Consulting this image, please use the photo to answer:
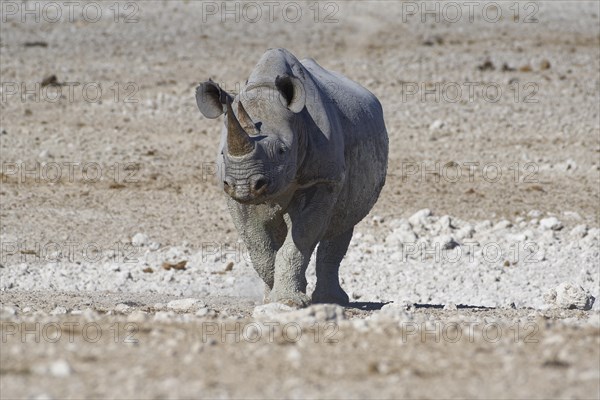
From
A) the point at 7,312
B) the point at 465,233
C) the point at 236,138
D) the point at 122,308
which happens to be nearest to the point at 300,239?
the point at 236,138

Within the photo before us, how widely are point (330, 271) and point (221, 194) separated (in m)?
6.34

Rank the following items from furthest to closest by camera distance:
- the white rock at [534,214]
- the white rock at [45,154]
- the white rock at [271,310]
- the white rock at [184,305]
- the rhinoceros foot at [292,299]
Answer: the white rock at [45,154]
the white rock at [534,214]
the white rock at [184,305]
the rhinoceros foot at [292,299]
the white rock at [271,310]

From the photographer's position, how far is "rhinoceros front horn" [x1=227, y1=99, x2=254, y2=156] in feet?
35.0

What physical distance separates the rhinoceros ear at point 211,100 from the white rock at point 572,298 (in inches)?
169

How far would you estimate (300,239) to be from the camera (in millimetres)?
11859

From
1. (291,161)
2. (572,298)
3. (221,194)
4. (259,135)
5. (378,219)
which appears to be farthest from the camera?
(221,194)

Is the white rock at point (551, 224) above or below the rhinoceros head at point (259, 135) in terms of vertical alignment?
below

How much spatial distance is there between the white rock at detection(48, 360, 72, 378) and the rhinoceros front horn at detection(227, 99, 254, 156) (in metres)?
3.15

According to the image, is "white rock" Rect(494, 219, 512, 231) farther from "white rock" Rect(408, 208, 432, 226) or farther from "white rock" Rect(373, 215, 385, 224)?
"white rock" Rect(373, 215, 385, 224)

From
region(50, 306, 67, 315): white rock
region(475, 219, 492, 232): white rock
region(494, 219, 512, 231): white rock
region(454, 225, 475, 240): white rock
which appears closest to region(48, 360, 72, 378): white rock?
region(50, 306, 67, 315): white rock

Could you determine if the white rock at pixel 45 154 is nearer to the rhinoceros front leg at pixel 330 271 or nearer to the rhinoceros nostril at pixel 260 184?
the rhinoceros front leg at pixel 330 271

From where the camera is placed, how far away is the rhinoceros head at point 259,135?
10828 mm

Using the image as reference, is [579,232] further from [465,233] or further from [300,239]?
[300,239]

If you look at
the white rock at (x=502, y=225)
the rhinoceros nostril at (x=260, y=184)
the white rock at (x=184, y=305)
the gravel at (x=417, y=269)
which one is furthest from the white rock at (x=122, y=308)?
the white rock at (x=502, y=225)
